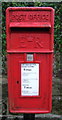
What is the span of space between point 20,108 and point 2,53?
1.66m

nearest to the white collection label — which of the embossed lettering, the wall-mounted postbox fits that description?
the wall-mounted postbox

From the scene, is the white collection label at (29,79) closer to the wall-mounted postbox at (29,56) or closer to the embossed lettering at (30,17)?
the wall-mounted postbox at (29,56)

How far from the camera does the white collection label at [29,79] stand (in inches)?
99.3

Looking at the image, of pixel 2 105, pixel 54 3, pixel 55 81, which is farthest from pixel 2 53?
pixel 55 81

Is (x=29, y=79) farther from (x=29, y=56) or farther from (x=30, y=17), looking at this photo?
(x=30, y=17)

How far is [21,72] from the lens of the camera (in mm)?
2539

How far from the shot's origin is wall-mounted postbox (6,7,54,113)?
247 centimetres

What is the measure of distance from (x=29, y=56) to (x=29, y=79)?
0.84 ft

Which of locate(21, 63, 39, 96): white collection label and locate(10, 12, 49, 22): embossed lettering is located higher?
locate(10, 12, 49, 22): embossed lettering

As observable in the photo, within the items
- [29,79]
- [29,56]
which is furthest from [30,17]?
[29,79]

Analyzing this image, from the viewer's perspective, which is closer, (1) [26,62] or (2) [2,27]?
(1) [26,62]

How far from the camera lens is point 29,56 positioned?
250 centimetres

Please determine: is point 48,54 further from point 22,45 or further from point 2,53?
point 2,53

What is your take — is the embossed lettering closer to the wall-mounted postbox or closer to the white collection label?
the wall-mounted postbox
